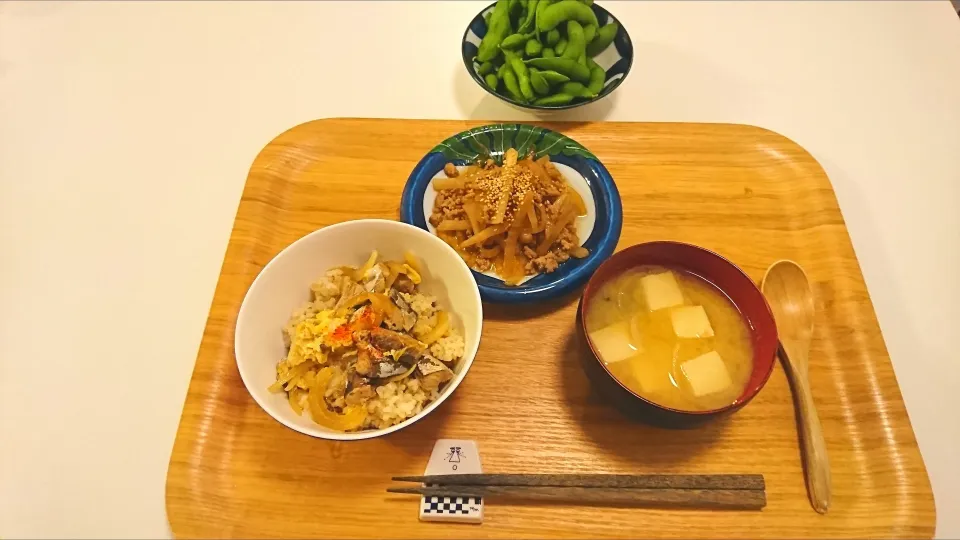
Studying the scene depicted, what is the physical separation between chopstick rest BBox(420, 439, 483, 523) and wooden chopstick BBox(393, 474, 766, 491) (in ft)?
0.09

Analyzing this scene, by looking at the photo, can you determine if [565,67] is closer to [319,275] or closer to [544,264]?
[544,264]

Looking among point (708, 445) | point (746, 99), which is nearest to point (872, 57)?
point (746, 99)

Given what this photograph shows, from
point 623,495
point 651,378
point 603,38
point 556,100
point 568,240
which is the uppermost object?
point 603,38

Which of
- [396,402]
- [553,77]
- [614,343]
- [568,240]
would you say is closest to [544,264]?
[568,240]

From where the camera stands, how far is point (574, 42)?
1.75 meters

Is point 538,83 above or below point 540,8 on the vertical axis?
below

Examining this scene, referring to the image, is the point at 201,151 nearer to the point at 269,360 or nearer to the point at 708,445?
the point at 269,360

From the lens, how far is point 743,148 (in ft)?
5.64

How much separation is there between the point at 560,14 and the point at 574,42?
88 millimetres

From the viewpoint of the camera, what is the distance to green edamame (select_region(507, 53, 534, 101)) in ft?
5.57

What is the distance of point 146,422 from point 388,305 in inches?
26.0

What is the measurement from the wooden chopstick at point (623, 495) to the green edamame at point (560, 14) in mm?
1261

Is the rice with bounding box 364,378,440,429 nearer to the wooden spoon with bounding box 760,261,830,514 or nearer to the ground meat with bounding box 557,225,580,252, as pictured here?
the ground meat with bounding box 557,225,580,252

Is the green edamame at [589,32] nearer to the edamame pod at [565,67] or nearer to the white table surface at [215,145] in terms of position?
the edamame pod at [565,67]
